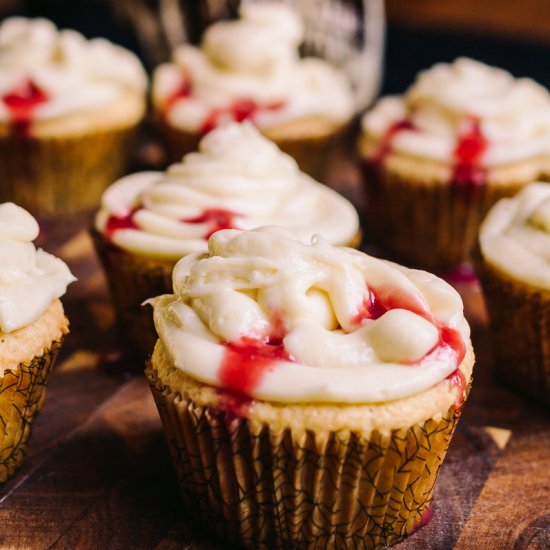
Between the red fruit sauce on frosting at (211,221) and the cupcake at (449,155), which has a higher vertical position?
the red fruit sauce on frosting at (211,221)

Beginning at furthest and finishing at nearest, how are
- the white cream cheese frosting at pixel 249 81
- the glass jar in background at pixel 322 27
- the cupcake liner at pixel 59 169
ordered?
the glass jar in background at pixel 322 27
the white cream cheese frosting at pixel 249 81
the cupcake liner at pixel 59 169

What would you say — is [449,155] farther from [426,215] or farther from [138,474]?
[138,474]

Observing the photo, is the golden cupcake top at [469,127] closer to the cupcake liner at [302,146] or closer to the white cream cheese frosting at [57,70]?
the cupcake liner at [302,146]

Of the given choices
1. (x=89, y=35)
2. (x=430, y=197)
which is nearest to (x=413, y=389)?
(x=430, y=197)

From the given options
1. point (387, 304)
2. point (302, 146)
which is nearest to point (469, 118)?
point (302, 146)

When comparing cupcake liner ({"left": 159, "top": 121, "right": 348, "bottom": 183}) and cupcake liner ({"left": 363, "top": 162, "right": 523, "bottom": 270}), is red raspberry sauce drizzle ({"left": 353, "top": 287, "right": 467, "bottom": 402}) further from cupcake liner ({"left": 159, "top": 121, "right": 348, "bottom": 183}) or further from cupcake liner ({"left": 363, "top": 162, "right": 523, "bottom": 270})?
cupcake liner ({"left": 159, "top": 121, "right": 348, "bottom": 183})

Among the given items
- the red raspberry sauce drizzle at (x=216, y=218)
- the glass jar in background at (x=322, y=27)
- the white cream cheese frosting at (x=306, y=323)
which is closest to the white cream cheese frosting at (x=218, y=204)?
the red raspberry sauce drizzle at (x=216, y=218)

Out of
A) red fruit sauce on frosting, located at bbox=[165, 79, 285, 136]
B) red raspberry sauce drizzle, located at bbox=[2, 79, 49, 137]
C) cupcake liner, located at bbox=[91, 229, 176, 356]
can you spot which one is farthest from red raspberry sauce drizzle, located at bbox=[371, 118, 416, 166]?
A: red raspberry sauce drizzle, located at bbox=[2, 79, 49, 137]
